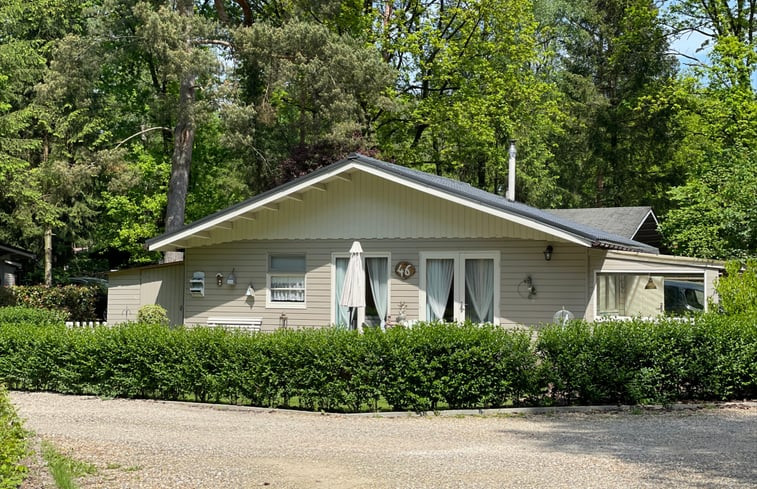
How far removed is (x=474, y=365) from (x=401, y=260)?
5442mm

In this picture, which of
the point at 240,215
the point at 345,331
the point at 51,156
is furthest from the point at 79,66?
the point at 345,331

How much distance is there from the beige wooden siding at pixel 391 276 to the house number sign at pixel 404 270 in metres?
0.09

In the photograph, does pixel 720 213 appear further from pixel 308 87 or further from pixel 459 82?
pixel 308 87

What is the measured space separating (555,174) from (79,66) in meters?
22.0

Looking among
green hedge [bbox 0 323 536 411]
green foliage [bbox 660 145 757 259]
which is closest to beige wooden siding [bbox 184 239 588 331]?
green hedge [bbox 0 323 536 411]

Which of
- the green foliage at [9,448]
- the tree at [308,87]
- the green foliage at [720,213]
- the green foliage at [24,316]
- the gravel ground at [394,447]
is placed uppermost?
the tree at [308,87]

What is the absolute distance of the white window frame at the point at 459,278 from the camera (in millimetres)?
15391

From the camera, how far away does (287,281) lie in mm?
16922

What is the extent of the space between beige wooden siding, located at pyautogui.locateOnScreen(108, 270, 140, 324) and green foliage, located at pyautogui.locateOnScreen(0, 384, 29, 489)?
40.5 ft

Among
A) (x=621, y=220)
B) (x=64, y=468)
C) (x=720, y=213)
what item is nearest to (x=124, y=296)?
(x=64, y=468)

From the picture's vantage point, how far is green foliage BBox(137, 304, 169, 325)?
17.2 meters

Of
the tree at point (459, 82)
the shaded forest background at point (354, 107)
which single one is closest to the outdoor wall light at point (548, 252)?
the shaded forest background at point (354, 107)

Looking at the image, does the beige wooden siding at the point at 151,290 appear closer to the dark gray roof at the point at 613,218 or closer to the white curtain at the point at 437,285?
the white curtain at the point at 437,285

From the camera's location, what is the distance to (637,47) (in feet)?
108
